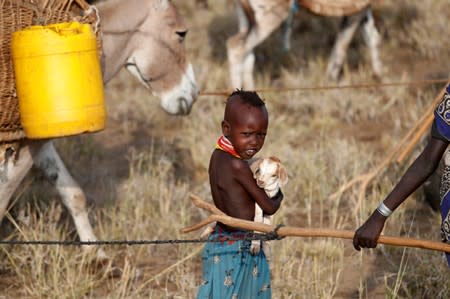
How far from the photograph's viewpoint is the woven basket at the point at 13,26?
4355 mm

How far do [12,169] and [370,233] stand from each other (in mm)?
2291

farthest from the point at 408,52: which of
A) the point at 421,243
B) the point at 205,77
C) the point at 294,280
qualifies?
the point at 421,243

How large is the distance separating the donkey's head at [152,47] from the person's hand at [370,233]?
7.89 feet

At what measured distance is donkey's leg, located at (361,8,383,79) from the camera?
9.95m

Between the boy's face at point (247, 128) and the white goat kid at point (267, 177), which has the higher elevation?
the boy's face at point (247, 128)

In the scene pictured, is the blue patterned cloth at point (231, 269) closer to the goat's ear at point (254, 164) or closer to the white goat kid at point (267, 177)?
the white goat kid at point (267, 177)

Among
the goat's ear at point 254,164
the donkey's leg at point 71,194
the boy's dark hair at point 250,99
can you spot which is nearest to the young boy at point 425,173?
the goat's ear at point 254,164

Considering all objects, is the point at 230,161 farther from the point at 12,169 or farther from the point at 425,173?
the point at 12,169

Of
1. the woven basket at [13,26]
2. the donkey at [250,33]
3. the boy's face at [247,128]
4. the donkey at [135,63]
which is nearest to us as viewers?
the boy's face at [247,128]

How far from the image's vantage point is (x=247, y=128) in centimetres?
347

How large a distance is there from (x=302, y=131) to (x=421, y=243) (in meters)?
5.16

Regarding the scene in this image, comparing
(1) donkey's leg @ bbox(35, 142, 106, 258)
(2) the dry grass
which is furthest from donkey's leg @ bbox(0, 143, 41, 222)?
(1) donkey's leg @ bbox(35, 142, 106, 258)

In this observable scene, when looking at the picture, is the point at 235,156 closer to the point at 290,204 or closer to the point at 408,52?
the point at 290,204

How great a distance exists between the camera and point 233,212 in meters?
3.58
